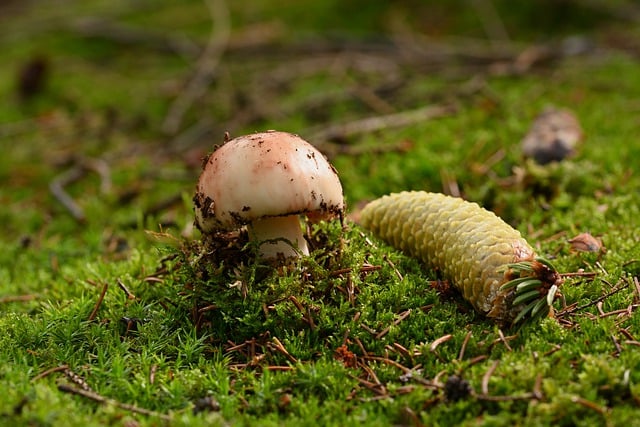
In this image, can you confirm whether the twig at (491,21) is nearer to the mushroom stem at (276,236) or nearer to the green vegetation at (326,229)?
the green vegetation at (326,229)

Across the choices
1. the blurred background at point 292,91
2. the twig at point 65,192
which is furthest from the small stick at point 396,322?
the twig at point 65,192

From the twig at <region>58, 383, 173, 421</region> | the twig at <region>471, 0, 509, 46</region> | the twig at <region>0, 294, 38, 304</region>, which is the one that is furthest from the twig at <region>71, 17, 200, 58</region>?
the twig at <region>58, 383, 173, 421</region>

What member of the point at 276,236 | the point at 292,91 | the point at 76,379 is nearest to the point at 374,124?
the point at 292,91

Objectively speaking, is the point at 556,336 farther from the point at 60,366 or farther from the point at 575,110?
the point at 575,110

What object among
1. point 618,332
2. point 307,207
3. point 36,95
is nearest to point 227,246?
point 307,207

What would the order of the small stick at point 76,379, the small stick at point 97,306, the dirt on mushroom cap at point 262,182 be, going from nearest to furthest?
the small stick at point 76,379
the dirt on mushroom cap at point 262,182
the small stick at point 97,306

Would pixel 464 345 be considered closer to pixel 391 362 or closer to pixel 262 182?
pixel 391 362
